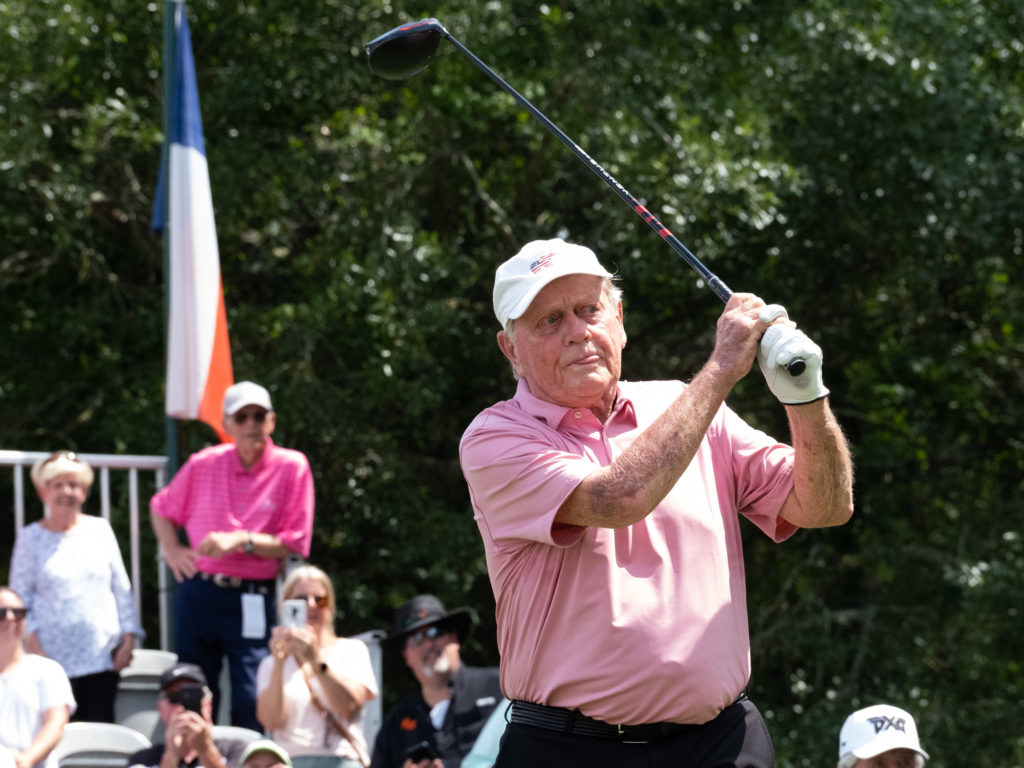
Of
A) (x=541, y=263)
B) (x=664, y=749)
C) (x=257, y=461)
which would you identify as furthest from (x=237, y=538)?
(x=664, y=749)

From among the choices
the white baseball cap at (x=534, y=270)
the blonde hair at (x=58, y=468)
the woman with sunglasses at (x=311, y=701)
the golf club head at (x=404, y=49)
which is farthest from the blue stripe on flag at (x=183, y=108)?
the white baseball cap at (x=534, y=270)

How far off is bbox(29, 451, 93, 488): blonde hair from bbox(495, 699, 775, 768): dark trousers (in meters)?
4.16

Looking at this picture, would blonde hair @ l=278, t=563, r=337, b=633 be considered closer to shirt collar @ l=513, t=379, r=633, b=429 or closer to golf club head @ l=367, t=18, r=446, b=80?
golf club head @ l=367, t=18, r=446, b=80

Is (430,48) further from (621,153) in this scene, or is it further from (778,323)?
(621,153)

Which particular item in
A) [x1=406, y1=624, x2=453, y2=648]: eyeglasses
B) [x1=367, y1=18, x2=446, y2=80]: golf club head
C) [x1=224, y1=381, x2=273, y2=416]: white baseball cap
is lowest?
[x1=406, y1=624, x2=453, y2=648]: eyeglasses

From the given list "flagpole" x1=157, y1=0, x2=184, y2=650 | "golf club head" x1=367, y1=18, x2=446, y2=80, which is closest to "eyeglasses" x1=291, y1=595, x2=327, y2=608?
"flagpole" x1=157, y1=0, x2=184, y2=650

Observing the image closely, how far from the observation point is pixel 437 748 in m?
5.96

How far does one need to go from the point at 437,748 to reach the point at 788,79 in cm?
585

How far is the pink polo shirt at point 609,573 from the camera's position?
279 cm

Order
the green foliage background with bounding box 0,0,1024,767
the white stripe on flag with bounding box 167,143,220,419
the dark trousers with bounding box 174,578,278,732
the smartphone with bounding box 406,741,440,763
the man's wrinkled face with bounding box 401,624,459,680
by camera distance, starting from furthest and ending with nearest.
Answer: the green foliage background with bounding box 0,0,1024,767
the white stripe on flag with bounding box 167,143,220,419
the dark trousers with bounding box 174,578,278,732
the man's wrinkled face with bounding box 401,624,459,680
the smartphone with bounding box 406,741,440,763

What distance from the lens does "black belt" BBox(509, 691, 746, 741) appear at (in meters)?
2.82

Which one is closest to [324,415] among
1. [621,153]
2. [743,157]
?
[621,153]

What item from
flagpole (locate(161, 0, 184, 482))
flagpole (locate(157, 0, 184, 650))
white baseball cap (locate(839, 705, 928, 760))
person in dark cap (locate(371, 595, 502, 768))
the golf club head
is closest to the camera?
the golf club head

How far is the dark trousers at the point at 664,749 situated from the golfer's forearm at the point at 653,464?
17.1 inches
